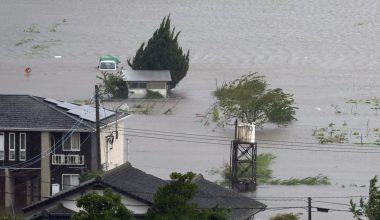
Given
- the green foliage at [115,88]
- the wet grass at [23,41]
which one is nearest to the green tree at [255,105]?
the green foliage at [115,88]

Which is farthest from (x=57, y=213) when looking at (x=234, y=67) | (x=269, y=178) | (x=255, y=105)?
(x=234, y=67)

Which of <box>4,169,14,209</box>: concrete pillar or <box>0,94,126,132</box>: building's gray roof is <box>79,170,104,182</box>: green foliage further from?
<box>4,169,14,209</box>: concrete pillar

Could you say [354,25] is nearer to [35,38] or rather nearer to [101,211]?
[35,38]

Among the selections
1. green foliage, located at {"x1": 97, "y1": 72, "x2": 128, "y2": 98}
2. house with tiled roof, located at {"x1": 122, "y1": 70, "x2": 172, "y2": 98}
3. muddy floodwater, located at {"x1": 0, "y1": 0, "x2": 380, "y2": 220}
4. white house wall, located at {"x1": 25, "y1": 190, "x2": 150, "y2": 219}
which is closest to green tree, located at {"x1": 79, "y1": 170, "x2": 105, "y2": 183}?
muddy floodwater, located at {"x1": 0, "y1": 0, "x2": 380, "y2": 220}

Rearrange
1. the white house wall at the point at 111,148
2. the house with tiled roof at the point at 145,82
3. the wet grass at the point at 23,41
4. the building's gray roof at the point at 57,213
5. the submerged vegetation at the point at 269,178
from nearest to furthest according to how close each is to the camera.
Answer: the building's gray roof at the point at 57,213 → the white house wall at the point at 111,148 → the submerged vegetation at the point at 269,178 → the house with tiled roof at the point at 145,82 → the wet grass at the point at 23,41

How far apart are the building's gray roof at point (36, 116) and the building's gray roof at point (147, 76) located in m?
10.7

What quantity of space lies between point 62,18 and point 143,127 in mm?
19646

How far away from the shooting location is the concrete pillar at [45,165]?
15.1 metres

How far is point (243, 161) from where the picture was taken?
1705 cm

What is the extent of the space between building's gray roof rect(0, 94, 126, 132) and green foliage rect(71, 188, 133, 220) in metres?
6.23

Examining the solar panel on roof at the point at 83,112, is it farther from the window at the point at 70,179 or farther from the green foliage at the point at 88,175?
the green foliage at the point at 88,175

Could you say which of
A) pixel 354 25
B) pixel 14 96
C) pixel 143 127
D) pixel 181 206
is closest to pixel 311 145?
pixel 143 127

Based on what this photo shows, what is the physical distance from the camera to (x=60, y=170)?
601 inches

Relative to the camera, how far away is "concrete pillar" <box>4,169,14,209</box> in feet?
49.3
